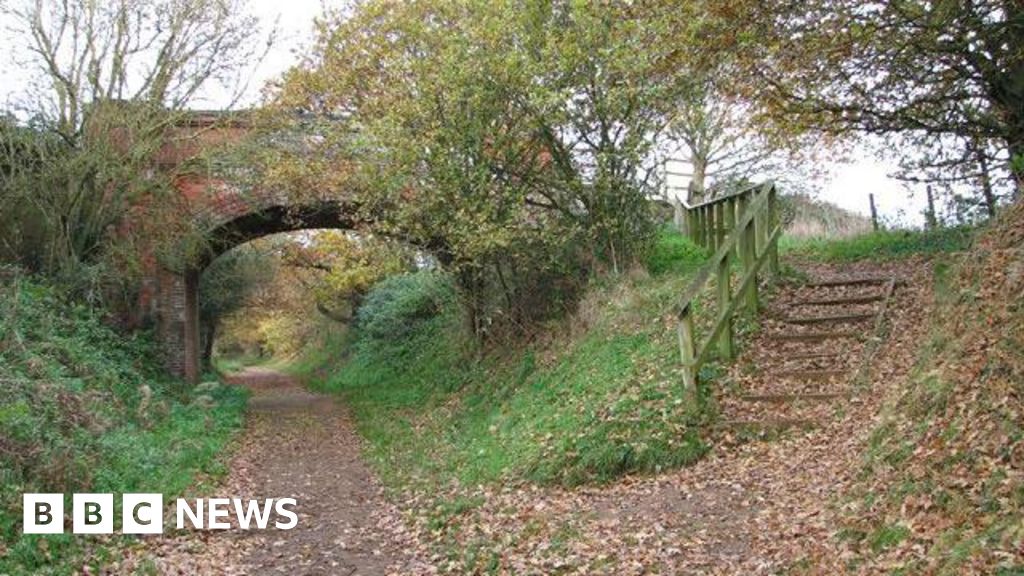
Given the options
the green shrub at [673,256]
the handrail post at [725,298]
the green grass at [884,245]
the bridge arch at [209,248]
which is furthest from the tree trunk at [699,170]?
the handrail post at [725,298]

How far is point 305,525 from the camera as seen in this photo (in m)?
9.45

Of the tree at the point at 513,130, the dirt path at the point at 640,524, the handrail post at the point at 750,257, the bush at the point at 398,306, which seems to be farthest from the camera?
the bush at the point at 398,306

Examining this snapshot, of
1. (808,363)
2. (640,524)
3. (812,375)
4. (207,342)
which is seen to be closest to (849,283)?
(808,363)

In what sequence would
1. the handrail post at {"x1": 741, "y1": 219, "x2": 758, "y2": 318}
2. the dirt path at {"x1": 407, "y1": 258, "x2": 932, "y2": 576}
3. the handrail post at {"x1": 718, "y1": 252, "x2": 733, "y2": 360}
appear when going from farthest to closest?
the handrail post at {"x1": 741, "y1": 219, "x2": 758, "y2": 318}
the handrail post at {"x1": 718, "y1": 252, "x2": 733, "y2": 360}
the dirt path at {"x1": 407, "y1": 258, "x2": 932, "y2": 576}

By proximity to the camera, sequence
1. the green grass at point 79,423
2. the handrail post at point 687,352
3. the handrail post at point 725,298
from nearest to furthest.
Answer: the green grass at point 79,423 < the handrail post at point 687,352 < the handrail post at point 725,298

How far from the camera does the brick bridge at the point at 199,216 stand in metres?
18.4

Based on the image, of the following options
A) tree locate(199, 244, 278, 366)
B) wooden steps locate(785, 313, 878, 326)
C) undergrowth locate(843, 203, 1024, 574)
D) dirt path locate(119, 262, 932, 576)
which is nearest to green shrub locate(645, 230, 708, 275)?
wooden steps locate(785, 313, 878, 326)

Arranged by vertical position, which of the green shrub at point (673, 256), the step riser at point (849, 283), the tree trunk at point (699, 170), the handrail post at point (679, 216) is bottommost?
the step riser at point (849, 283)

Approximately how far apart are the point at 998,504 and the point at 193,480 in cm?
926

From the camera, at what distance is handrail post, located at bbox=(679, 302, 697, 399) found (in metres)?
9.34

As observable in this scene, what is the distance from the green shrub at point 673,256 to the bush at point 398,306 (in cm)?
784

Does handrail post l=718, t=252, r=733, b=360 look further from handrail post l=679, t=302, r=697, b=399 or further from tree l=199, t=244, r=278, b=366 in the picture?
tree l=199, t=244, r=278, b=366

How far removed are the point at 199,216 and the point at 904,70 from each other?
14990 millimetres

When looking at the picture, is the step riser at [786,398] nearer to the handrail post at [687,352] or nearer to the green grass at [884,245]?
the handrail post at [687,352]
